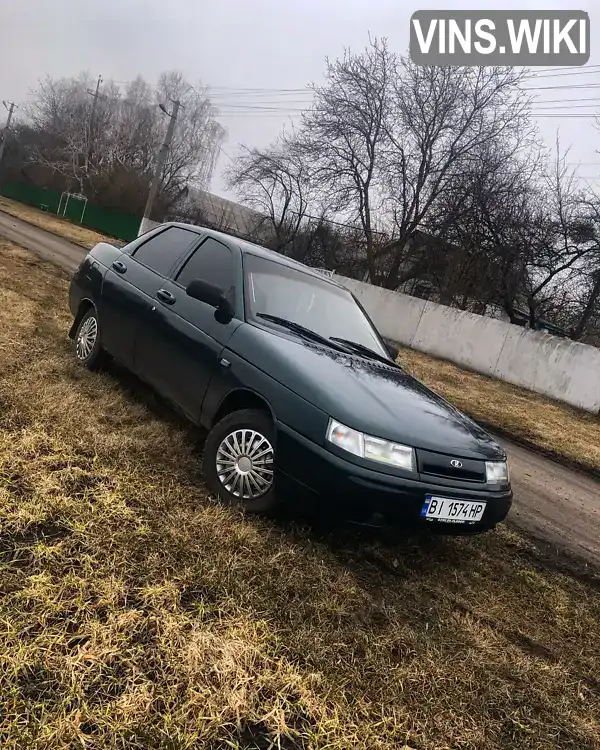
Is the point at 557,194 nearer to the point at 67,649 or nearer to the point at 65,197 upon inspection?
the point at 67,649

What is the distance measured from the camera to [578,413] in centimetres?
1245

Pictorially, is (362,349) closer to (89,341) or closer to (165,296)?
(165,296)

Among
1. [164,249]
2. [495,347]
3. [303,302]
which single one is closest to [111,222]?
[495,347]

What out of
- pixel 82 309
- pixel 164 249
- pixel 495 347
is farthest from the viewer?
pixel 495 347

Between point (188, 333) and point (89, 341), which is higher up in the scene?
point (188, 333)

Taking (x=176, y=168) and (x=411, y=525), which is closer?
(x=411, y=525)

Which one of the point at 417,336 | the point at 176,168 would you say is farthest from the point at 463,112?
the point at 176,168

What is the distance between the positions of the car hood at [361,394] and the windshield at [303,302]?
0.33m

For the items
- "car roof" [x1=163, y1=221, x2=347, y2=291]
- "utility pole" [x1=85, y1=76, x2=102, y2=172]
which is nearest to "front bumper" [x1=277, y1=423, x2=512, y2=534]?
"car roof" [x1=163, y1=221, x2=347, y2=291]

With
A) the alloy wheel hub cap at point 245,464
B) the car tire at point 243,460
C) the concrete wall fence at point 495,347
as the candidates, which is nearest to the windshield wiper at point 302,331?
the car tire at point 243,460

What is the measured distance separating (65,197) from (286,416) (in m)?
46.7

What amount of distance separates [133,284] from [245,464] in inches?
84.4

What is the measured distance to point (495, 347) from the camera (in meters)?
15.2

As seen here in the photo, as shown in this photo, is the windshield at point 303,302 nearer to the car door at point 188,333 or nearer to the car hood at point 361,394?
→ the car door at point 188,333
